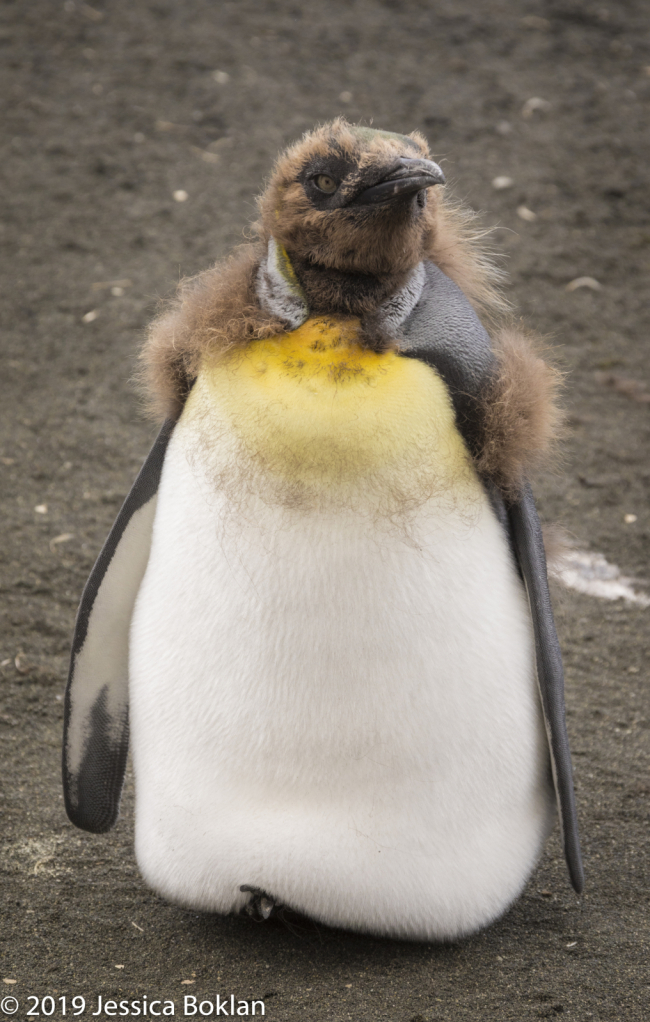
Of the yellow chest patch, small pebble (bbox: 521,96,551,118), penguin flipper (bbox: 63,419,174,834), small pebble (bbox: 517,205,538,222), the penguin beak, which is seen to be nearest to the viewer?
the penguin beak

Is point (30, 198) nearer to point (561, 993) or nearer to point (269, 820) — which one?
point (269, 820)

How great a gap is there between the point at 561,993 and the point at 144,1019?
2.39ft

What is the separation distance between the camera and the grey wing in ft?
5.92

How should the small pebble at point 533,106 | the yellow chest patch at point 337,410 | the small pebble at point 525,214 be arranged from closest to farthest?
the yellow chest patch at point 337,410, the small pebble at point 525,214, the small pebble at point 533,106

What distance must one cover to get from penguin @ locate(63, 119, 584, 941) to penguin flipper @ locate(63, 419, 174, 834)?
0.16 m

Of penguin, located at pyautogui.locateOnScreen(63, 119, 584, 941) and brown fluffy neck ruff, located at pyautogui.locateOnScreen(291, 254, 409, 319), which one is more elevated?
brown fluffy neck ruff, located at pyautogui.locateOnScreen(291, 254, 409, 319)

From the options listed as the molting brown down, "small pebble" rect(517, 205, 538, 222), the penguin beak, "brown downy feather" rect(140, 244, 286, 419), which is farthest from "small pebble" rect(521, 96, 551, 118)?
the penguin beak

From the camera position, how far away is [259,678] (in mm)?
1860

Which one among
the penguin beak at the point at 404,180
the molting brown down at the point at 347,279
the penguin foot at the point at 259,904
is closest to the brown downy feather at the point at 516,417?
the molting brown down at the point at 347,279

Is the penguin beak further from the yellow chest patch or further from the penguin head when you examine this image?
the yellow chest patch

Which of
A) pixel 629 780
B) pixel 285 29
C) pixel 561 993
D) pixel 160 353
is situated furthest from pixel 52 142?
pixel 561 993

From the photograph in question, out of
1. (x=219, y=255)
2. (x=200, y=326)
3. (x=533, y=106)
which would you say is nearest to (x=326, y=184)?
(x=200, y=326)

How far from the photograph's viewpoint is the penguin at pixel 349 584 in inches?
69.1

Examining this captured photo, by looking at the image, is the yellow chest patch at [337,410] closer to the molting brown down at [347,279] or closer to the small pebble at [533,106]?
the molting brown down at [347,279]
